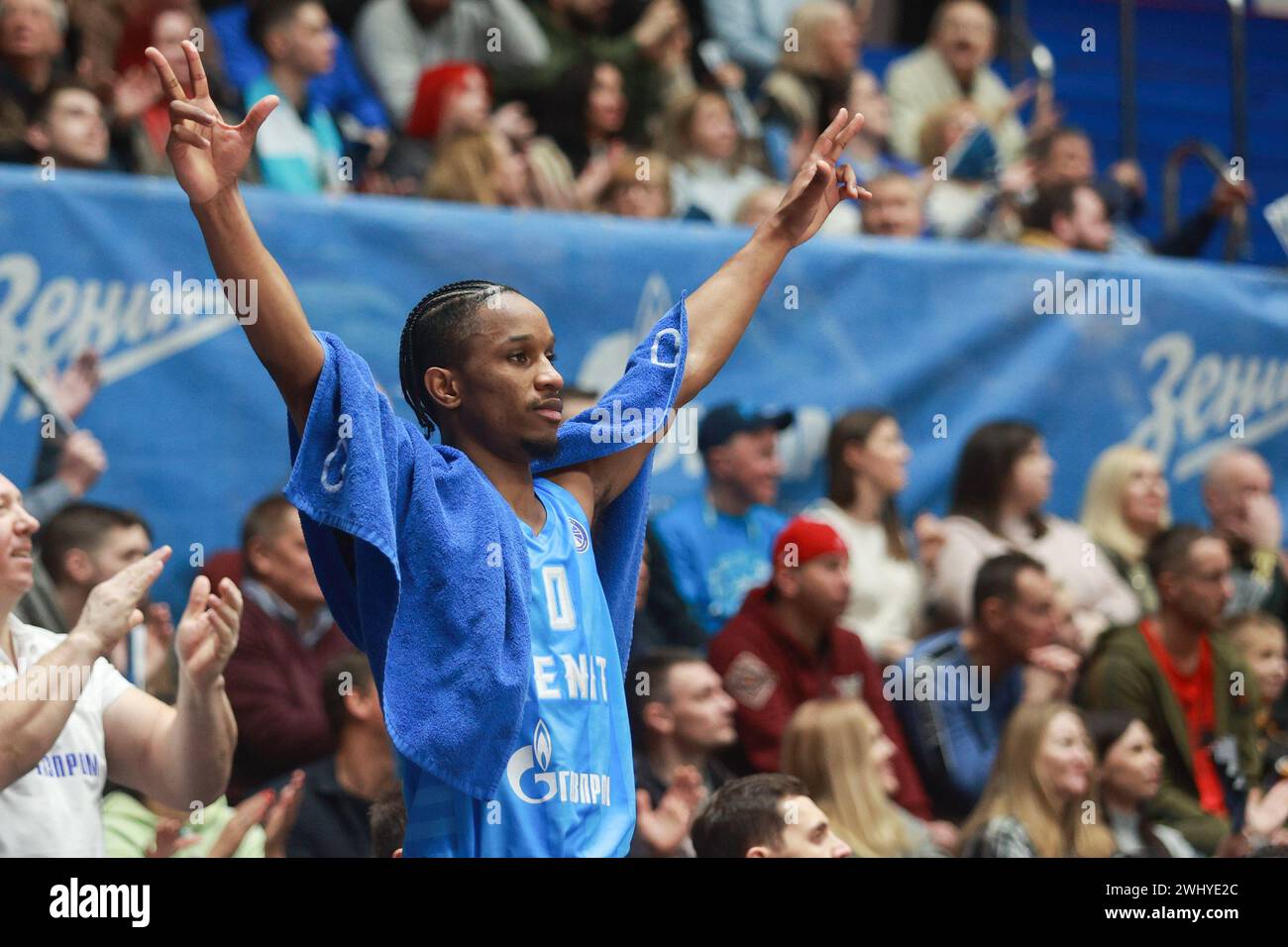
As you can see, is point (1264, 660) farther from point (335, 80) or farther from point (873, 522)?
point (335, 80)

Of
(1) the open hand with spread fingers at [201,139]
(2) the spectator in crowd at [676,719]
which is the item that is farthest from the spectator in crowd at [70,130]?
(1) the open hand with spread fingers at [201,139]

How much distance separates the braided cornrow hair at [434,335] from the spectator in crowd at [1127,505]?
4.12 metres

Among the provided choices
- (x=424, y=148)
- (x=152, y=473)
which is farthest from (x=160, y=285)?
(x=424, y=148)

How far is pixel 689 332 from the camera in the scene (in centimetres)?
382

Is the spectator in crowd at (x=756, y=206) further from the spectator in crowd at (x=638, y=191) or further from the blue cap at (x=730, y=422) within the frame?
the blue cap at (x=730, y=422)

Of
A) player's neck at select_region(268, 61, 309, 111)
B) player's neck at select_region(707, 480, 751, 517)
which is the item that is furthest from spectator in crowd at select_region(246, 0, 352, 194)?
player's neck at select_region(707, 480, 751, 517)

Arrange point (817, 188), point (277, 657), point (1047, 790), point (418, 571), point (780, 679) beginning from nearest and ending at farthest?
point (418, 571) → point (817, 188) → point (277, 657) → point (1047, 790) → point (780, 679)

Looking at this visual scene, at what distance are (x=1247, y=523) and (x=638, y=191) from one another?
8.40ft

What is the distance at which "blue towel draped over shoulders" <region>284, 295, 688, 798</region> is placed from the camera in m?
3.16

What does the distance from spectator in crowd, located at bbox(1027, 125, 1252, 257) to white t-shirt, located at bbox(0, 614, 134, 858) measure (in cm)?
506

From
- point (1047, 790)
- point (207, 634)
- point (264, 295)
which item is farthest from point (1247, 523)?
point (264, 295)

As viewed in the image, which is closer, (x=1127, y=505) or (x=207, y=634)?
(x=207, y=634)

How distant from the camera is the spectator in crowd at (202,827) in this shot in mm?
4539

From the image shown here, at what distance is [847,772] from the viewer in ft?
18.5
